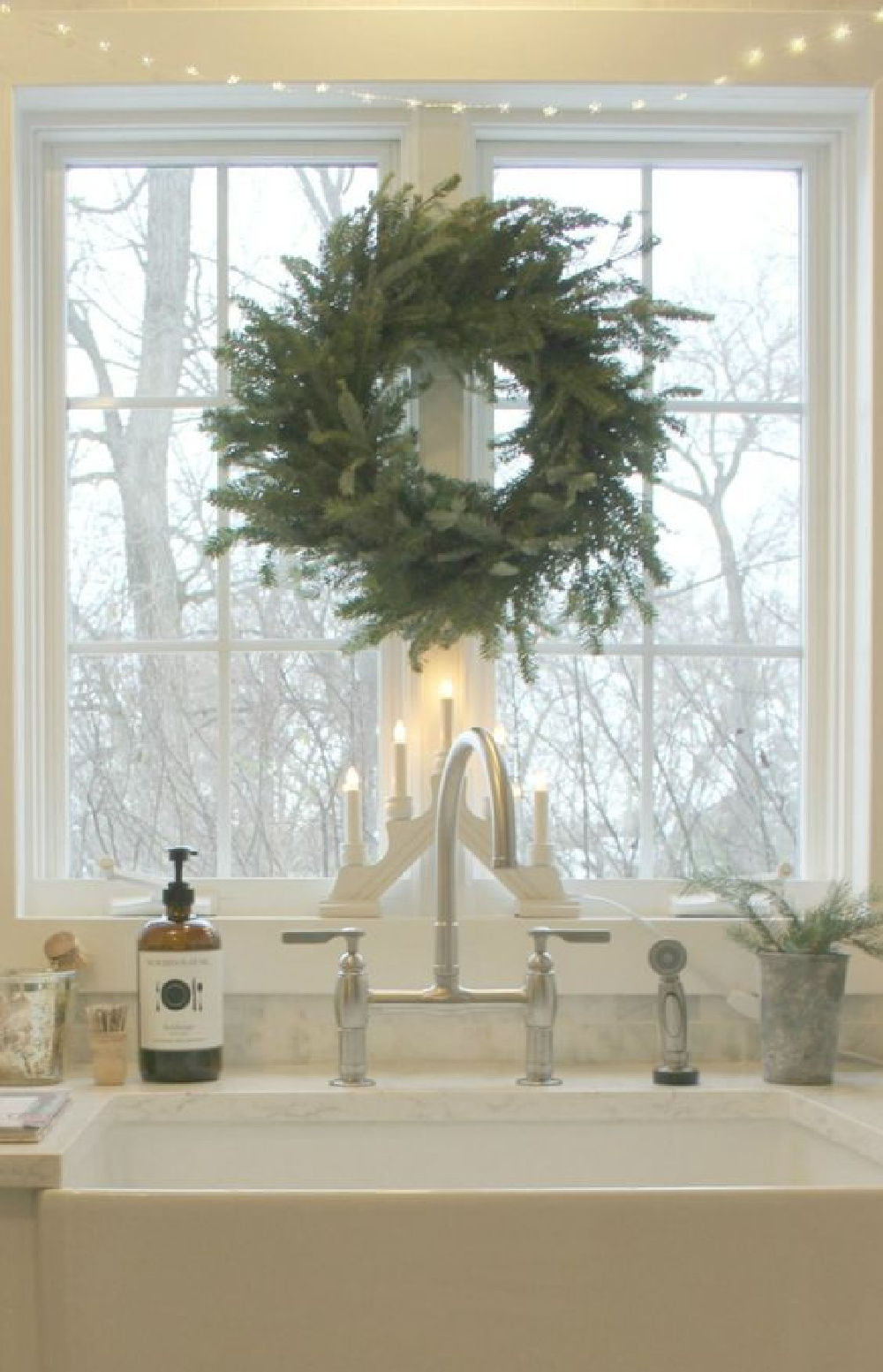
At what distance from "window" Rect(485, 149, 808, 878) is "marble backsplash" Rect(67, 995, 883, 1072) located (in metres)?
0.22

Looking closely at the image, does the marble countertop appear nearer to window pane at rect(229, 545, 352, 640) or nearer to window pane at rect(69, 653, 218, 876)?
window pane at rect(69, 653, 218, 876)

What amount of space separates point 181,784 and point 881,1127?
1.10 m

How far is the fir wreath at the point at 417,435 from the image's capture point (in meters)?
2.31

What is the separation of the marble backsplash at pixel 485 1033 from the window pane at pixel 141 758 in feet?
0.80

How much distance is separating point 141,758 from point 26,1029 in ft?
1.56

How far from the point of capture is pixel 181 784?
2.55 metres

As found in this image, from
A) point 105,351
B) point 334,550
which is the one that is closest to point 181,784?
point 334,550

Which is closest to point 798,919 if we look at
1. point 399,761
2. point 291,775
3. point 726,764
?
point 726,764

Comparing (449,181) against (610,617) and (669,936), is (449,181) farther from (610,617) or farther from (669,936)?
(669,936)

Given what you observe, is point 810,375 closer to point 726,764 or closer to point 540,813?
point 726,764

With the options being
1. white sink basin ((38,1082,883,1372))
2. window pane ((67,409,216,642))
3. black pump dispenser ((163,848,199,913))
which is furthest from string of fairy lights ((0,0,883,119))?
white sink basin ((38,1082,883,1372))

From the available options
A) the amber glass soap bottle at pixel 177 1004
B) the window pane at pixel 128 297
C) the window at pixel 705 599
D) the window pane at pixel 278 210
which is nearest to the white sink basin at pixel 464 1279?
the amber glass soap bottle at pixel 177 1004

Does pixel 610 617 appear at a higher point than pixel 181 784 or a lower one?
higher

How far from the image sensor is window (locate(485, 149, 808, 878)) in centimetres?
254
